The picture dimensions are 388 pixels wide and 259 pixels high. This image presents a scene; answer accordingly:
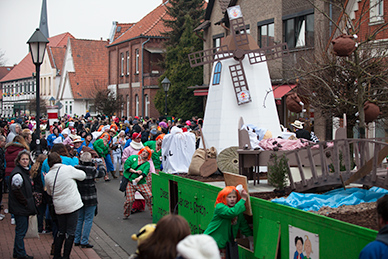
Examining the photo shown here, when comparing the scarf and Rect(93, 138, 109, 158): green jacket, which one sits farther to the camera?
Rect(93, 138, 109, 158): green jacket

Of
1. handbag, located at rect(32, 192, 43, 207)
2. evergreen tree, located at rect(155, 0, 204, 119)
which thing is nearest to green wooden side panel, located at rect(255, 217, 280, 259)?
handbag, located at rect(32, 192, 43, 207)

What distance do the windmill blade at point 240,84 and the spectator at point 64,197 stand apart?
301 inches

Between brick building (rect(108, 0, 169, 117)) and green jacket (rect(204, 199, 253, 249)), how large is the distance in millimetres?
38529

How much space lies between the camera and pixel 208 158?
11633 mm

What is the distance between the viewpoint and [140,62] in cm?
4844

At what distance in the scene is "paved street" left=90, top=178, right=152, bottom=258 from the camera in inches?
375

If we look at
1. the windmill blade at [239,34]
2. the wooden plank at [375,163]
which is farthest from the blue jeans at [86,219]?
the windmill blade at [239,34]

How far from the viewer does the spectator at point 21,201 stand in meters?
8.47

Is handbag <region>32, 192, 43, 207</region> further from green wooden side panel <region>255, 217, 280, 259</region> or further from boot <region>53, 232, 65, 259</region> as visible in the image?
green wooden side panel <region>255, 217, 280, 259</region>

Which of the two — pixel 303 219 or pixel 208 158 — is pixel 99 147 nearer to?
pixel 208 158

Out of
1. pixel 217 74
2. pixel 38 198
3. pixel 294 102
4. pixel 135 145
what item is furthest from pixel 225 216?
pixel 217 74

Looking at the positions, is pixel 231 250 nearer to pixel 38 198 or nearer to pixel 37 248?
pixel 37 248

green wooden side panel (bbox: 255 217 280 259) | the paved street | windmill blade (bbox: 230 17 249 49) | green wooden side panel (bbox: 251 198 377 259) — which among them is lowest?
the paved street

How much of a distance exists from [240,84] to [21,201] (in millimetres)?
8098
